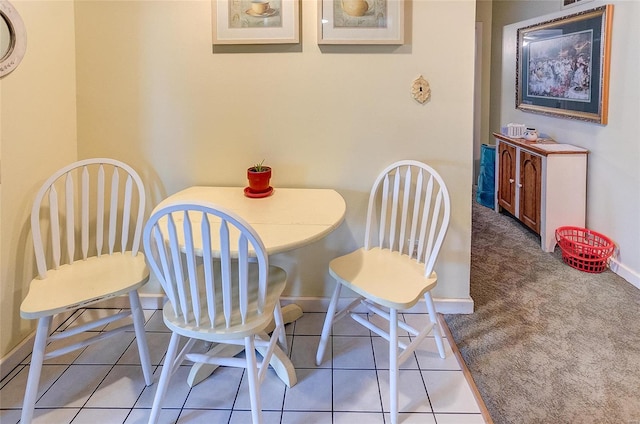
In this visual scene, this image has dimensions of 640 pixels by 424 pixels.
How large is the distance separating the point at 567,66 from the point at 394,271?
8.93 ft

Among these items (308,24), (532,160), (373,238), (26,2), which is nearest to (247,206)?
(373,238)

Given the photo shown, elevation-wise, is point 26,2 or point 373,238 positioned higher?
point 26,2

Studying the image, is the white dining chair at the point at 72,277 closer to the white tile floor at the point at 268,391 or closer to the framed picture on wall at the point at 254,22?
the white tile floor at the point at 268,391

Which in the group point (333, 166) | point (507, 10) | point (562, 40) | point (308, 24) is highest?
point (507, 10)

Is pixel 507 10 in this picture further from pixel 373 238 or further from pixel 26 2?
pixel 26 2

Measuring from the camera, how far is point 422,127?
7.78 ft

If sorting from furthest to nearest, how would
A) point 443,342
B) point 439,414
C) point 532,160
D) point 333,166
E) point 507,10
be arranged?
point 507,10 → point 532,160 → point 333,166 → point 443,342 → point 439,414

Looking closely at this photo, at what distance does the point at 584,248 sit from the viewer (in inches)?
126

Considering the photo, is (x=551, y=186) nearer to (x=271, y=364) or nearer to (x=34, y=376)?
(x=271, y=364)

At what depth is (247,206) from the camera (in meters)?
2.04

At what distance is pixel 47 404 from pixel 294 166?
58.3 inches

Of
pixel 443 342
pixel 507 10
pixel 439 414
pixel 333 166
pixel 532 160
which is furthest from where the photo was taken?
pixel 507 10

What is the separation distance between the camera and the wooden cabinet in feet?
11.2

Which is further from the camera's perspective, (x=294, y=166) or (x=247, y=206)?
(x=294, y=166)
